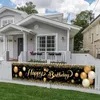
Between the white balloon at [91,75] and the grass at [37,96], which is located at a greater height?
the white balloon at [91,75]

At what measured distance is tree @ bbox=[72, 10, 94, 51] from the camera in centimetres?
4038

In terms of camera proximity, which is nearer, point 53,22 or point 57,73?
point 57,73

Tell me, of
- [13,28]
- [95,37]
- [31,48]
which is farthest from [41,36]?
[95,37]

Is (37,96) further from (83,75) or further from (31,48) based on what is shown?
(31,48)

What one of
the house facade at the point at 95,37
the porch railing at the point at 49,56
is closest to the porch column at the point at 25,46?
the porch railing at the point at 49,56

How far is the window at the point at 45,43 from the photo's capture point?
1476 centimetres

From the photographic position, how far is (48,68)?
7.88 m

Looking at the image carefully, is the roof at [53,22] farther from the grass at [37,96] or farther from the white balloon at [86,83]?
the grass at [37,96]

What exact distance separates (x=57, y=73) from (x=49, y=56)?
624 cm

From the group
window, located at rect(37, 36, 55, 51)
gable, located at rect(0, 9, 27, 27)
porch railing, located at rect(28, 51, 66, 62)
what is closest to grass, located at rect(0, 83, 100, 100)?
porch railing, located at rect(28, 51, 66, 62)

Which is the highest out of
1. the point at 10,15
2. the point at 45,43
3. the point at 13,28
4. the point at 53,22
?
the point at 10,15

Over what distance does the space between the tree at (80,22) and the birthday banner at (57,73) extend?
32.3 m

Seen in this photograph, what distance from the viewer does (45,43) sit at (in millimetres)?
14844

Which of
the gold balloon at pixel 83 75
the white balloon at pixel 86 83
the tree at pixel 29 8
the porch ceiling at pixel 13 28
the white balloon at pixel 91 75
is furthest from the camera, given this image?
the tree at pixel 29 8
